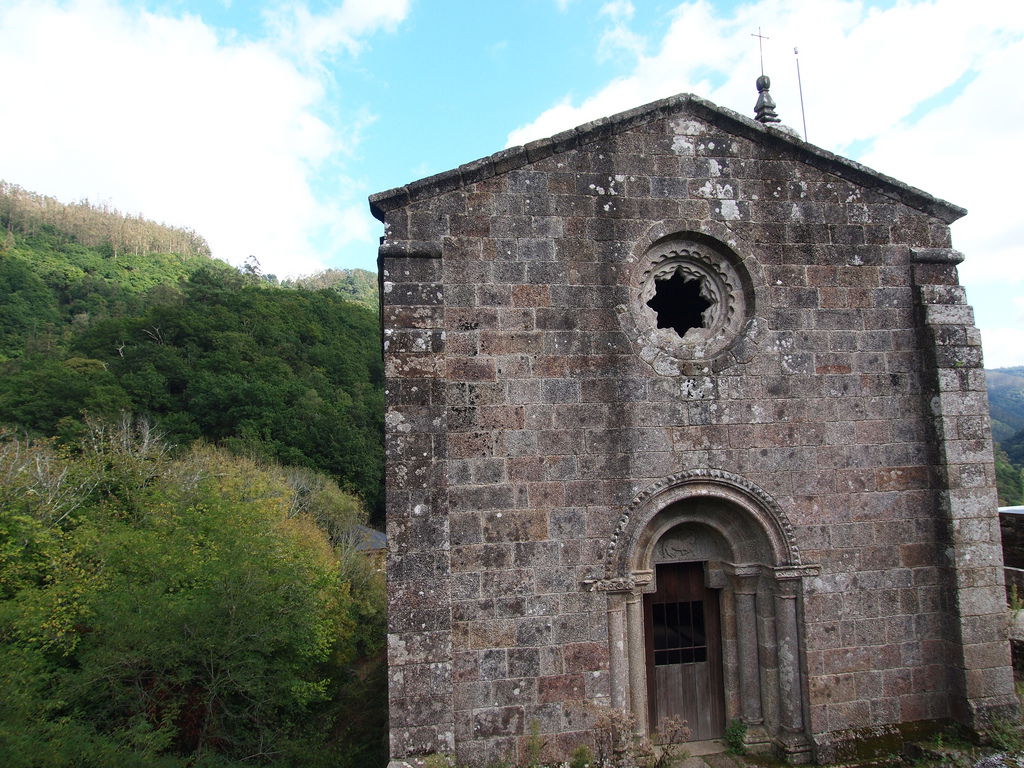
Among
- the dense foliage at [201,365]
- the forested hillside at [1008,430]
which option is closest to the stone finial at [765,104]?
the forested hillside at [1008,430]

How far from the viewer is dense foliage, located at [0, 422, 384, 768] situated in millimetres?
8672

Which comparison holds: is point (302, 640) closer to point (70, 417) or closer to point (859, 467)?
point (859, 467)

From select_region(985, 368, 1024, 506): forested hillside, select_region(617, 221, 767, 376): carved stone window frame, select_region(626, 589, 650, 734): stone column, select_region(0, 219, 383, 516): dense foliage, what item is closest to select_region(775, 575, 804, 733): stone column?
select_region(626, 589, 650, 734): stone column

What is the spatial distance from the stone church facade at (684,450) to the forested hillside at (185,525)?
4.57 m

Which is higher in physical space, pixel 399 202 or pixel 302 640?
pixel 399 202

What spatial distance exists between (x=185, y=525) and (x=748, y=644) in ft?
45.7

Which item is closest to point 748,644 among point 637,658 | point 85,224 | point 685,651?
point 685,651

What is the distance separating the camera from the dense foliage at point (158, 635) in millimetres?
8672

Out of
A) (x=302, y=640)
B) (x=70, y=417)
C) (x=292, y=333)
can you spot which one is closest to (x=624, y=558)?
(x=302, y=640)

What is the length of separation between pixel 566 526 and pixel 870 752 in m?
3.52

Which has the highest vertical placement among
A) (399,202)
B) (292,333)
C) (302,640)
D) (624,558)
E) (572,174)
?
(292,333)

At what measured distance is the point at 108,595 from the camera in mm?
11211

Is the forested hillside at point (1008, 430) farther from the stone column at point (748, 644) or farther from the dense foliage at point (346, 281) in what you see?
the dense foliage at point (346, 281)

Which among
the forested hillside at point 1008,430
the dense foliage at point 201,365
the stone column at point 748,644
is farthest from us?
the forested hillside at point 1008,430
